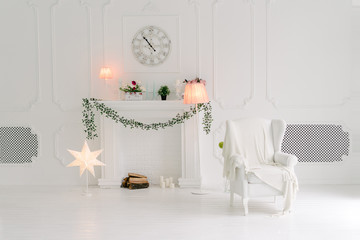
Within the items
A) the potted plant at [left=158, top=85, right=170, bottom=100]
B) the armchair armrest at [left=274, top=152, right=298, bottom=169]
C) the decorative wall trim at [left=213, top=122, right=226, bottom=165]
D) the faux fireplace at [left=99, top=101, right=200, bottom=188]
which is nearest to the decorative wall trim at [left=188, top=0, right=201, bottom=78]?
the potted plant at [left=158, top=85, right=170, bottom=100]

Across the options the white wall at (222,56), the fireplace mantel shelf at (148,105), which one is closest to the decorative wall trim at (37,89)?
the white wall at (222,56)

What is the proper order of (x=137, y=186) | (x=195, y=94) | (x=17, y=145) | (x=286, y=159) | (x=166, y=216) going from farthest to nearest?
1. (x=17, y=145)
2. (x=137, y=186)
3. (x=195, y=94)
4. (x=286, y=159)
5. (x=166, y=216)

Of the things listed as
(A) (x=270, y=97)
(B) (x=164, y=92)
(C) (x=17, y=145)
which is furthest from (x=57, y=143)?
(A) (x=270, y=97)

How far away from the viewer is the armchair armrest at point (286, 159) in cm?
429

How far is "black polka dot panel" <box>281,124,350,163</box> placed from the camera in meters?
5.89

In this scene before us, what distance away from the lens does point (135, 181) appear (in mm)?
5551

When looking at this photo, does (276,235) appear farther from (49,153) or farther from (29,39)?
(29,39)

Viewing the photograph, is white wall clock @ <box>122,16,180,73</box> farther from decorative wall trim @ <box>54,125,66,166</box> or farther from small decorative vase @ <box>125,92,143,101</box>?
decorative wall trim @ <box>54,125,66,166</box>

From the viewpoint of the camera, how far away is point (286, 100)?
5.88 m

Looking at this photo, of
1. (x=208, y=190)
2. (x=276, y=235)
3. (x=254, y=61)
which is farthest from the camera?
(x=254, y=61)

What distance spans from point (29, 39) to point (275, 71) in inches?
156

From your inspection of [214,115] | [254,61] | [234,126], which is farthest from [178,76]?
[234,126]

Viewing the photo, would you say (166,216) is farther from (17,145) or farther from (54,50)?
(54,50)

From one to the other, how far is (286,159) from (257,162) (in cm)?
43
